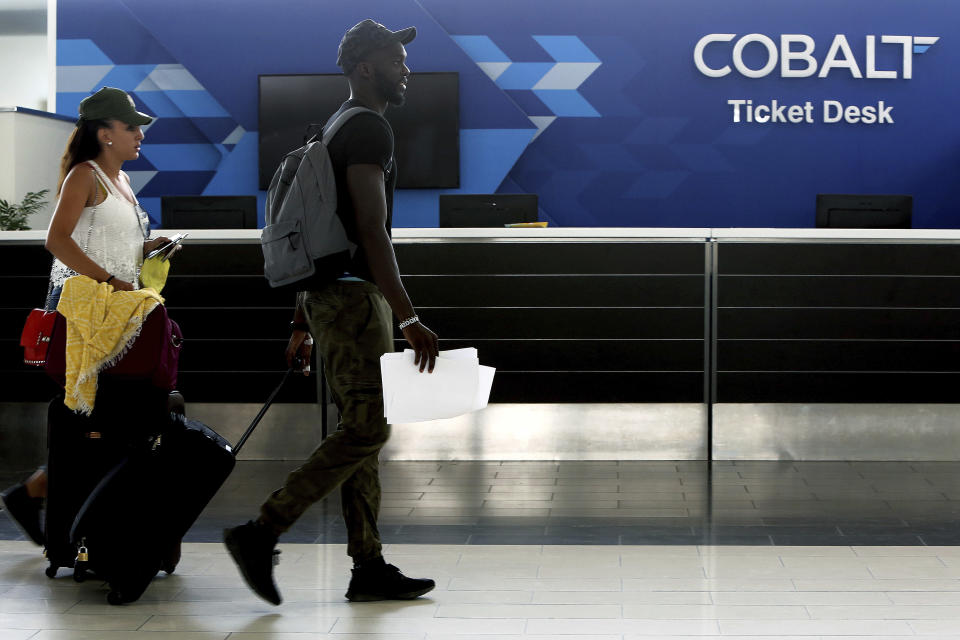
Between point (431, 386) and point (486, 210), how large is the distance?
129 inches

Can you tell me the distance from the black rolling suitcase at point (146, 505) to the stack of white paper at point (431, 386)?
1.98ft

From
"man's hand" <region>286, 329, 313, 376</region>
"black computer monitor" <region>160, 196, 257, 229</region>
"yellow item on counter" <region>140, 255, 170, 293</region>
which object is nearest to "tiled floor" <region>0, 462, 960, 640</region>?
"man's hand" <region>286, 329, 313, 376</region>

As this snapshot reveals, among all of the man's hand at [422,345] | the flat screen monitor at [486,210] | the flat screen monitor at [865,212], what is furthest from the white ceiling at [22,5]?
the man's hand at [422,345]

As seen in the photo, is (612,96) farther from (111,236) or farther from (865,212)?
(111,236)

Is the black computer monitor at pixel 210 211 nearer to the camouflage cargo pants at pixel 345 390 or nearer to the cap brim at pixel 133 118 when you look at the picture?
the cap brim at pixel 133 118

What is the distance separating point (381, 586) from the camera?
272 cm

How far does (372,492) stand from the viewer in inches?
109

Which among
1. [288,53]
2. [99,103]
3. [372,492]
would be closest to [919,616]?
[372,492]

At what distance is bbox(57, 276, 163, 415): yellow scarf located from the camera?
2809 millimetres

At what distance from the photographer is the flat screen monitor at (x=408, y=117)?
7.76 metres

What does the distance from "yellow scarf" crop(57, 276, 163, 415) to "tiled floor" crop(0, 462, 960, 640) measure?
51 cm

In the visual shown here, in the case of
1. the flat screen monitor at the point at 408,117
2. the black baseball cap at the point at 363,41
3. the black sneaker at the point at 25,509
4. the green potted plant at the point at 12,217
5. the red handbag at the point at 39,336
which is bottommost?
the black sneaker at the point at 25,509

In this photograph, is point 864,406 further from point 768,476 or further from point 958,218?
point 958,218

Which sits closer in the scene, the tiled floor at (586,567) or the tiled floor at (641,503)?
the tiled floor at (586,567)
